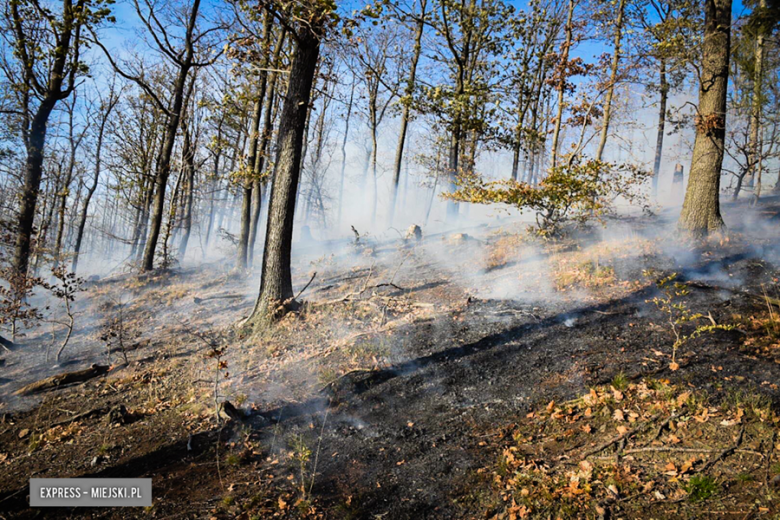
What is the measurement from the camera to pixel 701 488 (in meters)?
2.50

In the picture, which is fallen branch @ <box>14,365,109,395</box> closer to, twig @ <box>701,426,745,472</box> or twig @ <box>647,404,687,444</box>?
twig @ <box>647,404,687,444</box>

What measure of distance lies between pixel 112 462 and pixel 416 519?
3.41 metres

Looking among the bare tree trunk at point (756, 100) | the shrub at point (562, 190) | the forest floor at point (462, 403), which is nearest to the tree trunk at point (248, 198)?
the forest floor at point (462, 403)

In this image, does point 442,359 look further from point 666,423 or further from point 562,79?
point 562,79

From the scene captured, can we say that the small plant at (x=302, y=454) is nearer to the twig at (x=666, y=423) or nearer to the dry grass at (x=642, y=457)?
the dry grass at (x=642, y=457)

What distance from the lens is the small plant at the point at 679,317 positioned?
4.25 m

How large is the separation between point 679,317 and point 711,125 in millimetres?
5388

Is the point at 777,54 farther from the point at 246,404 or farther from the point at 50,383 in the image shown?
the point at 50,383

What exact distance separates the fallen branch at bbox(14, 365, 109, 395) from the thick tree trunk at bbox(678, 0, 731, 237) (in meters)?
12.3

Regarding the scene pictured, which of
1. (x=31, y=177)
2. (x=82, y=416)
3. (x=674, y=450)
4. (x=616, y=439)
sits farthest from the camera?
(x=31, y=177)

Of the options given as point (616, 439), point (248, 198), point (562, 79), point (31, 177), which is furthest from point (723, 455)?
point (248, 198)

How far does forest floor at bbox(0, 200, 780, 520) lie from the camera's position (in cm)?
288

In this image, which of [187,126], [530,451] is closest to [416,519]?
[530,451]

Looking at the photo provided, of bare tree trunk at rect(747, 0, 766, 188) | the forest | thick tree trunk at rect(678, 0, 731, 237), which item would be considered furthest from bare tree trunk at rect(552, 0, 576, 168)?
bare tree trunk at rect(747, 0, 766, 188)
